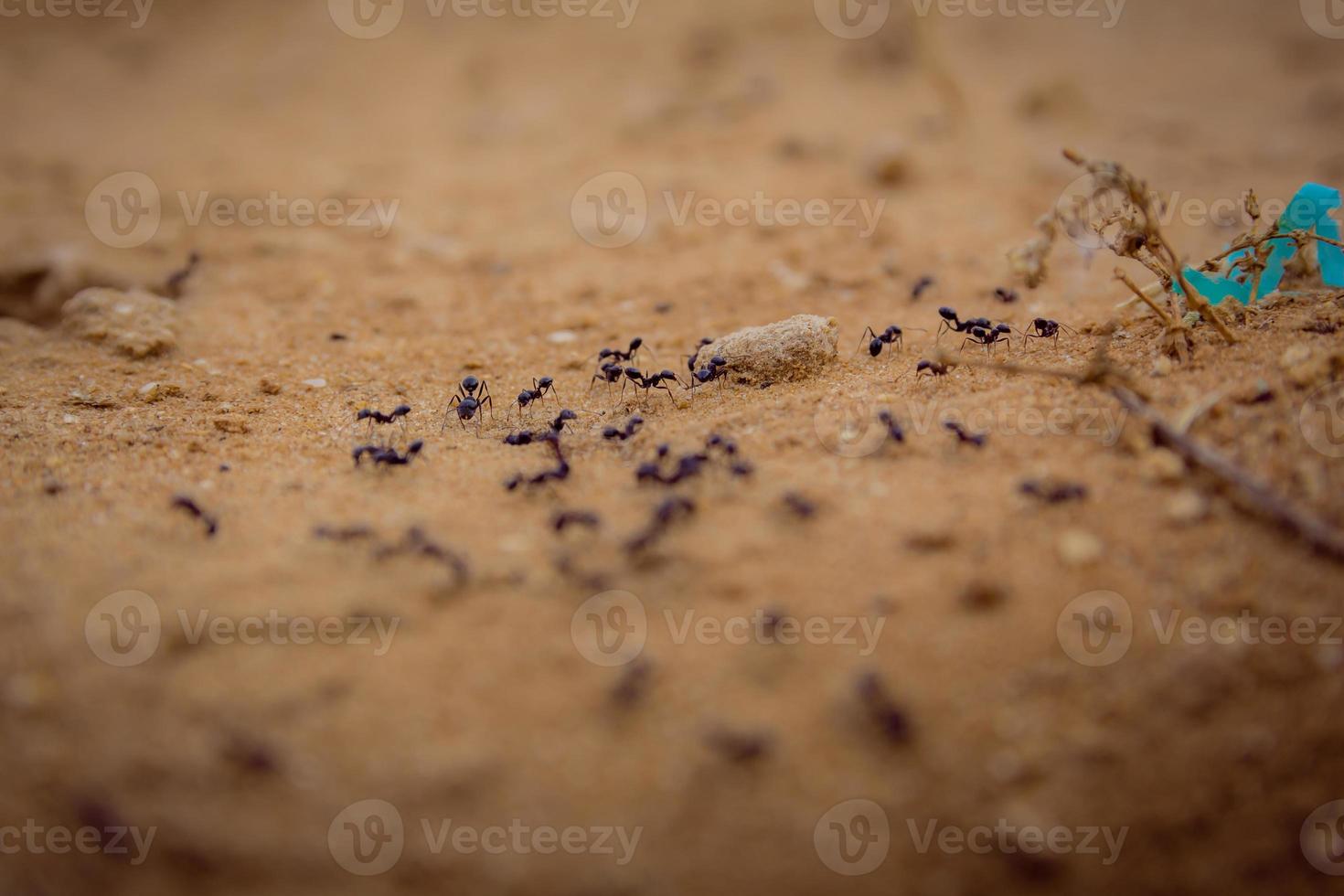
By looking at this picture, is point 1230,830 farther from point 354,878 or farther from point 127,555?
point 127,555

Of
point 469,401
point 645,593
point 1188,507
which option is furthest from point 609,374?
point 1188,507

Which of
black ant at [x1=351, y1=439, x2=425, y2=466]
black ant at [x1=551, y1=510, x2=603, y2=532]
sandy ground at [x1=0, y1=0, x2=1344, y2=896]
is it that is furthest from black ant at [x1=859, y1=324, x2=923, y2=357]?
black ant at [x1=351, y1=439, x2=425, y2=466]

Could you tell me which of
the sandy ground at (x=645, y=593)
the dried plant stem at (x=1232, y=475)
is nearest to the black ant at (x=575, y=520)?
Result: the sandy ground at (x=645, y=593)

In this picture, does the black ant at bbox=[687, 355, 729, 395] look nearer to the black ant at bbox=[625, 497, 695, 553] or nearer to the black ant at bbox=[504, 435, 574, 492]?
the black ant at bbox=[504, 435, 574, 492]

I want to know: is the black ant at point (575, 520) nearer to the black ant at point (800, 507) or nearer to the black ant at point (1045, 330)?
the black ant at point (800, 507)

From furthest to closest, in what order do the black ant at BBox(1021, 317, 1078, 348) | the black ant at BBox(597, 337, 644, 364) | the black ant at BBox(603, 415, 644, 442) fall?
A: the black ant at BBox(597, 337, 644, 364), the black ant at BBox(1021, 317, 1078, 348), the black ant at BBox(603, 415, 644, 442)

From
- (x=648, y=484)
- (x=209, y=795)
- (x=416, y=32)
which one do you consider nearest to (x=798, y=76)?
(x=416, y=32)
